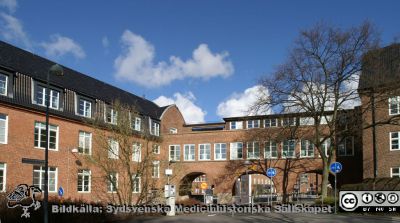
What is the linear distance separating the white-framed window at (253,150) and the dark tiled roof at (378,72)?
1532 centimetres

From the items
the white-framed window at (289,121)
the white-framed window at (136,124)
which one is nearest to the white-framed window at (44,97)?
the white-framed window at (136,124)

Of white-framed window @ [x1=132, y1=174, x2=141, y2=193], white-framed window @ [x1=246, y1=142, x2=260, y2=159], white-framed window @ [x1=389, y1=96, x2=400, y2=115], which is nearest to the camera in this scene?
white-framed window @ [x1=132, y1=174, x2=141, y2=193]

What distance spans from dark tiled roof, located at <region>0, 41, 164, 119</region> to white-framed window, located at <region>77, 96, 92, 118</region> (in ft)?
1.71

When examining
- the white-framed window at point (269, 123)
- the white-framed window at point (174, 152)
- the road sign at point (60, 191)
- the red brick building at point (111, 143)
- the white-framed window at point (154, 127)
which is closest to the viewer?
the red brick building at point (111, 143)

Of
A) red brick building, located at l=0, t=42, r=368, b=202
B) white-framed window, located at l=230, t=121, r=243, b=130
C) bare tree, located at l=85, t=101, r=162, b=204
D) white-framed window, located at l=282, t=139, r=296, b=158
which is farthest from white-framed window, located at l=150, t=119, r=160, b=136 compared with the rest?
bare tree, located at l=85, t=101, r=162, b=204

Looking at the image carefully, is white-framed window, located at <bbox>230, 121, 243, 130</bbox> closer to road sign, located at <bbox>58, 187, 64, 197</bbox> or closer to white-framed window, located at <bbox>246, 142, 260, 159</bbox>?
white-framed window, located at <bbox>246, 142, 260, 159</bbox>

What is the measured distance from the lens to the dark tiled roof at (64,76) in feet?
108

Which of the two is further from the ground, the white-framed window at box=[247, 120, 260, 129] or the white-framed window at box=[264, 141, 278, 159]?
the white-framed window at box=[247, 120, 260, 129]

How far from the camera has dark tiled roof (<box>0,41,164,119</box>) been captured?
32781 mm

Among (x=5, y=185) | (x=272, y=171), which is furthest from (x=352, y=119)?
(x=5, y=185)

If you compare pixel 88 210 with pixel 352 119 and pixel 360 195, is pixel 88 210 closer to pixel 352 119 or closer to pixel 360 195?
pixel 360 195

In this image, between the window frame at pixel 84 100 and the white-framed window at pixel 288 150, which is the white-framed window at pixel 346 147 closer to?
the white-framed window at pixel 288 150

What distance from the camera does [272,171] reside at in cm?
3272

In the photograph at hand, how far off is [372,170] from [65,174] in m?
24.4
